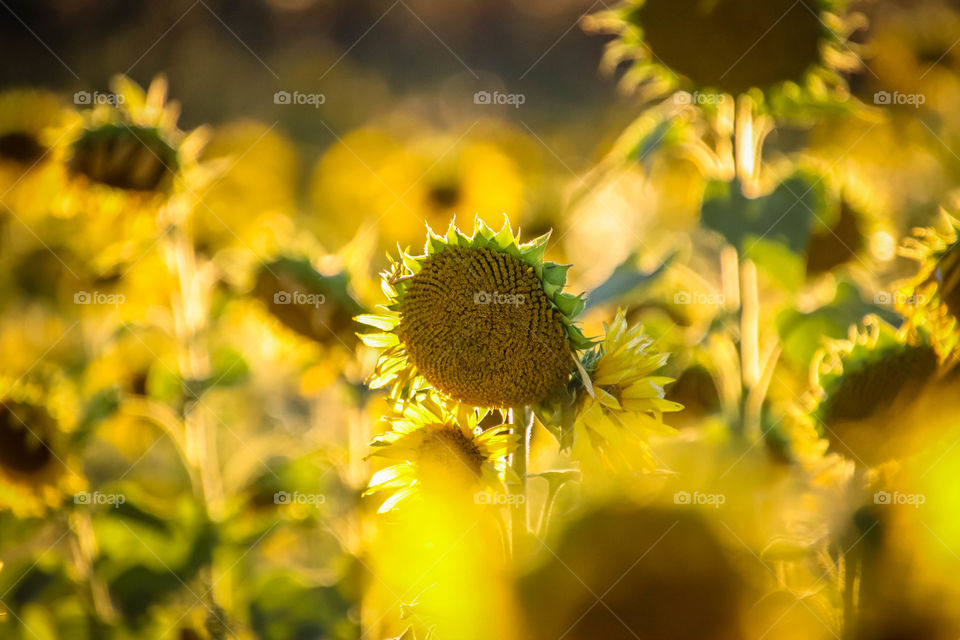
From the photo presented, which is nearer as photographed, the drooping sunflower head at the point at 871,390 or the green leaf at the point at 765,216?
the drooping sunflower head at the point at 871,390

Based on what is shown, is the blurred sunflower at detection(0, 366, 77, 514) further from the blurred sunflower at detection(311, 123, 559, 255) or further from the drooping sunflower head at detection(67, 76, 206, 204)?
the blurred sunflower at detection(311, 123, 559, 255)

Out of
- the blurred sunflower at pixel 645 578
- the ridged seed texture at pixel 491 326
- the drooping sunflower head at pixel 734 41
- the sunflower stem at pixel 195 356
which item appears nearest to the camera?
the blurred sunflower at pixel 645 578

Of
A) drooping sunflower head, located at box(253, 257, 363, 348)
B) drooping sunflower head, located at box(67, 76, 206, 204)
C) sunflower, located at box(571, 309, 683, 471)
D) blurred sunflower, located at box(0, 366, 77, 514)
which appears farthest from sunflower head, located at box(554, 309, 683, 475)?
blurred sunflower, located at box(0, 366, 77, 514)

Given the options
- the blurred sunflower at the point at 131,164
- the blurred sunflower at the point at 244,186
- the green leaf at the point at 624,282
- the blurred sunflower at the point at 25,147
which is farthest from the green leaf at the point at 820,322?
the blurred sunflower at the point at 25,147

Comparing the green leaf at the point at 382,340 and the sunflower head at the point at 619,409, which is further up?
the green leaf at the point at 382,340

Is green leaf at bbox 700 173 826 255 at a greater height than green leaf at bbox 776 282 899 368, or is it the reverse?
green leaf at bbox 700 173 826 255

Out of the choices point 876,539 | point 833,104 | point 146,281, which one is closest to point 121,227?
point 146,281

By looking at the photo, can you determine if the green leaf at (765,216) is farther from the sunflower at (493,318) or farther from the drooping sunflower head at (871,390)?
the sunflower at (493,318)
